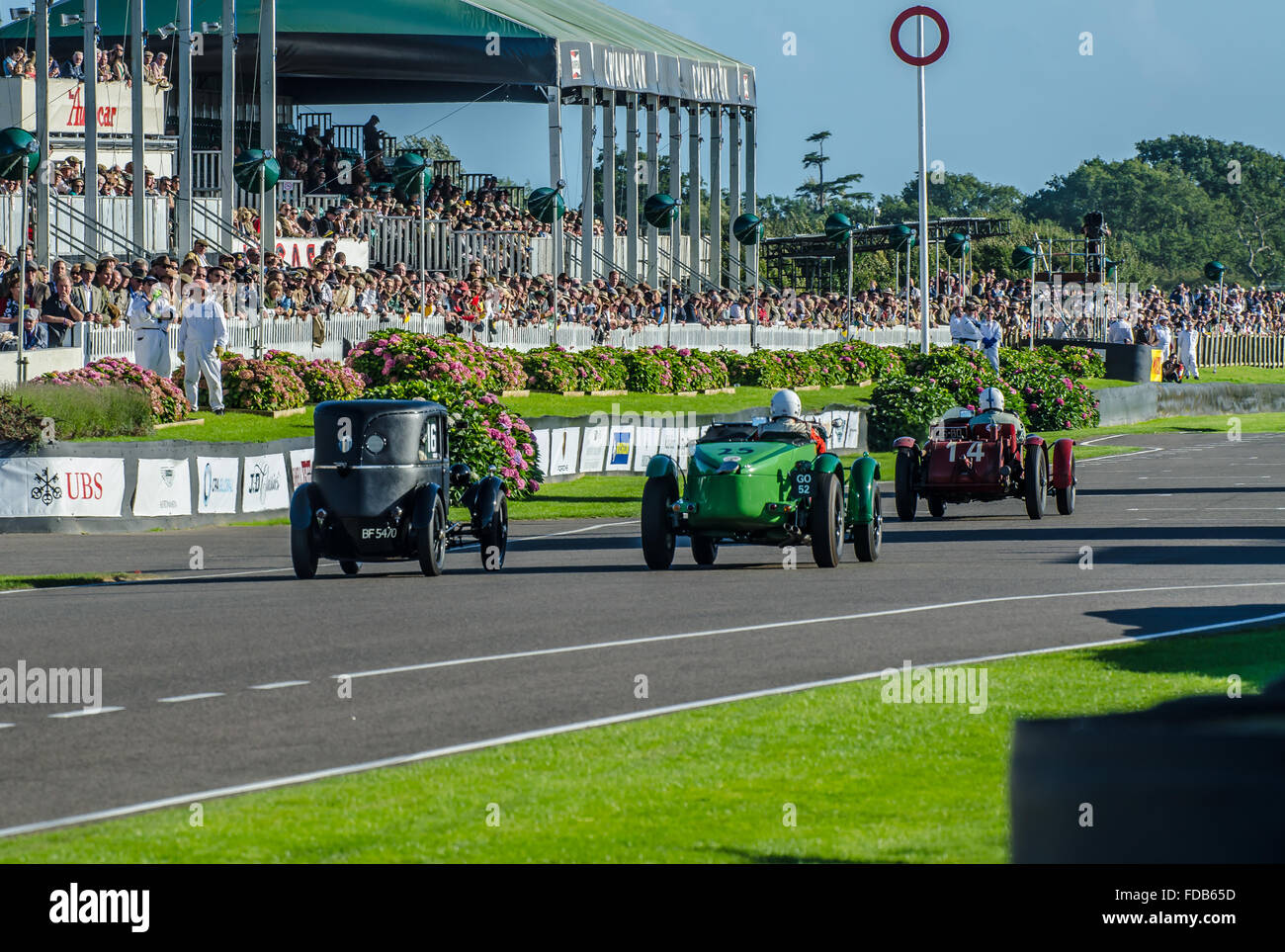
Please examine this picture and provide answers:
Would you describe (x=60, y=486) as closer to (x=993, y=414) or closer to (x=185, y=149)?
(x=993, y=414)

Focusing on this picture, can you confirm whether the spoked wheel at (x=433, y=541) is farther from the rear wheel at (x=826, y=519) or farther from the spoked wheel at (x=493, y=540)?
the rear wheel at (x=826, y=519)

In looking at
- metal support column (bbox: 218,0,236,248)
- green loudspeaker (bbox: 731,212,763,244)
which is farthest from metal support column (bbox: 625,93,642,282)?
metal support column (bbox: 218,0,236,248)

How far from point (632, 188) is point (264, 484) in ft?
115

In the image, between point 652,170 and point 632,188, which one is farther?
point 652,170

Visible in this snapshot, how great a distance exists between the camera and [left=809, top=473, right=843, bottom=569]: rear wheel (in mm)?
17844

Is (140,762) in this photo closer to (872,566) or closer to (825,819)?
(825,819)

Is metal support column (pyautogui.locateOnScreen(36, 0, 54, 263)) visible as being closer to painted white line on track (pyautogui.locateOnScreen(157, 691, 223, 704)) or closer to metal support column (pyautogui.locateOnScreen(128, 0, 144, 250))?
metal support column (pyautogui.locateOnScreen(128, 0, 144, 250))

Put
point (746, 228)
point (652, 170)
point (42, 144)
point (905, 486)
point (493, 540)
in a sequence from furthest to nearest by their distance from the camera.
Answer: point (652, 170)
point (746, 228)
point (42, 144)
point (905, 486)
point (493, 540)

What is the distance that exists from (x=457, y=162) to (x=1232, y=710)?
180ft

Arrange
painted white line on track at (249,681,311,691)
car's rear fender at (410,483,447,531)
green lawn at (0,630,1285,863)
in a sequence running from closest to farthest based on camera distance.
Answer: green lawn at (0,630,1285,863) < painted white line on track at (249,681,311,691) < car's rear fender at (410,483,447,531)

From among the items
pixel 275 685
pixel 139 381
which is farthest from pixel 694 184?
pixel 275 685

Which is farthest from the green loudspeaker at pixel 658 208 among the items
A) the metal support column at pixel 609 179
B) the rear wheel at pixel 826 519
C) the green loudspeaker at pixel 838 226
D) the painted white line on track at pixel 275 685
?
the painted white line on track at pixel 275 685

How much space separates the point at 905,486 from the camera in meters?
24.2

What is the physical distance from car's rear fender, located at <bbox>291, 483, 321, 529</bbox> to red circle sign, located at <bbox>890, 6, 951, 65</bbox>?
81.7ft
